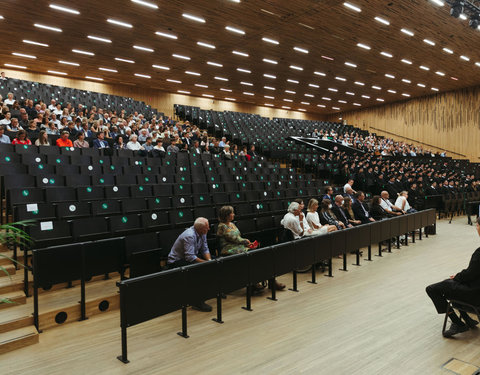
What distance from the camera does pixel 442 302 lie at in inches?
122

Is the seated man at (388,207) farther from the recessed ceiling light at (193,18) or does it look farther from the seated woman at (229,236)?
the recessed ceiling light at (193,18)

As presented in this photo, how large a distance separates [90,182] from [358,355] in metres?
4.39

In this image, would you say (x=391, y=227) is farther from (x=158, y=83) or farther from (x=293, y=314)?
(x=158, y=83)

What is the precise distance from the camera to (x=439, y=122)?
19.6 metres

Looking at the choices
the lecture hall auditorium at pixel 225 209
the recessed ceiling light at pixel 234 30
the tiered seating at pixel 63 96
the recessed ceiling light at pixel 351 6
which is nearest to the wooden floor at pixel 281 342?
the lecture hall auditorium at pixel 225 209

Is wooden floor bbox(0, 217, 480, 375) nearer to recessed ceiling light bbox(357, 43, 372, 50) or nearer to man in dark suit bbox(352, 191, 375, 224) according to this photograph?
man in dark suit bbox(352, 191, 375, 224)

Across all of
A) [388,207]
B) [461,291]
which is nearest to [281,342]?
[461,291]

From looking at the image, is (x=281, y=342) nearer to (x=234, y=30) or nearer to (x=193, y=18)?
(x=193, y=18)

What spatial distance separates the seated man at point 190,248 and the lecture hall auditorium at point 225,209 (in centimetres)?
3

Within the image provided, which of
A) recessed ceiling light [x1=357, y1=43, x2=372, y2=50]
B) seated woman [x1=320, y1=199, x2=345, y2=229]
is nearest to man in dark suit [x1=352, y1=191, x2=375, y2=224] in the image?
seated woman [x1=320, y1=199, x2=345, y2=229]

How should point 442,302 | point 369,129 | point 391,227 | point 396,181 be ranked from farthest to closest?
point 369,129, point 396,181, point 391,227, point 442,302

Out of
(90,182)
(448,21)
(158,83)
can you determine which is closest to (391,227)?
(90,182)

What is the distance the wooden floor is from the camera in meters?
2.57

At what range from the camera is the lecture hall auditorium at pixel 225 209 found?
2859 millimetres
